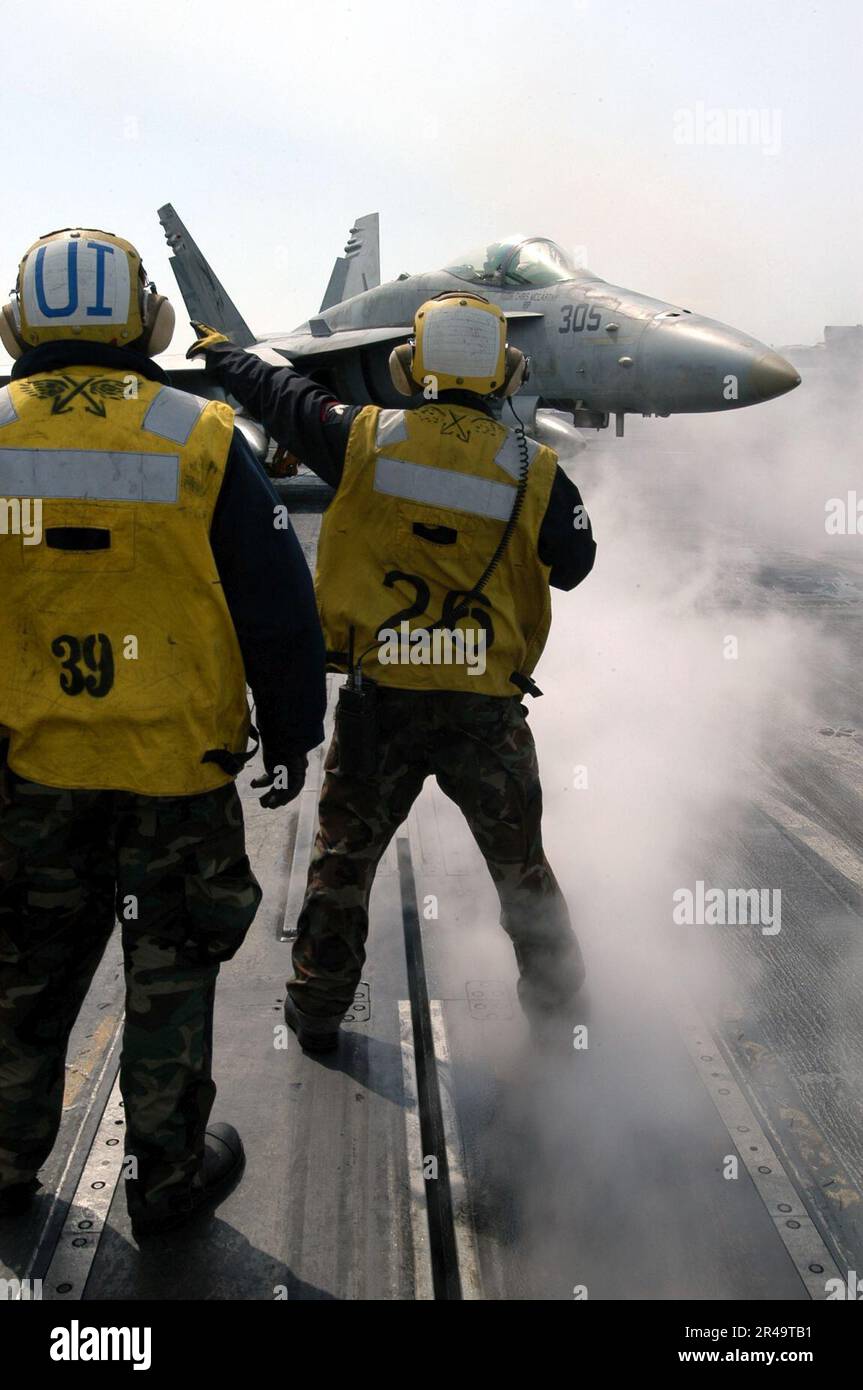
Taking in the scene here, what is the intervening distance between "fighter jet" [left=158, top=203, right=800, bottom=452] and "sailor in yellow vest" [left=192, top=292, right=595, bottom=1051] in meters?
6.16

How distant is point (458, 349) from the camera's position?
2.78m

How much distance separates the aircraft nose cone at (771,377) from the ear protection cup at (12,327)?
7142 millimetres

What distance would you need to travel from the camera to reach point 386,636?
113 inches

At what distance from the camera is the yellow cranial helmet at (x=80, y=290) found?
207 cm

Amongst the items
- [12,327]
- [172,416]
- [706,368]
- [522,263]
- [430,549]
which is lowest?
[430,549]

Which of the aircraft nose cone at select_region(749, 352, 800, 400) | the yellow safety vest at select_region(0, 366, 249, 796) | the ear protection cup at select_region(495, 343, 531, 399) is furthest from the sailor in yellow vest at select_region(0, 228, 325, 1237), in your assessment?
the aircraft nose cone at select_region(749, 352, 800, 400)

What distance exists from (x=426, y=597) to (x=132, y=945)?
3.84ft

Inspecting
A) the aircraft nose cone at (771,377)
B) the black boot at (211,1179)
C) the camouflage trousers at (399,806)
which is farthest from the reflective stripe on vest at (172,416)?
the aircraft nose cone at (771,377)

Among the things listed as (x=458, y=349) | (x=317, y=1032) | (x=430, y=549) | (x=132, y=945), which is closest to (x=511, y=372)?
(x=458, y=349)

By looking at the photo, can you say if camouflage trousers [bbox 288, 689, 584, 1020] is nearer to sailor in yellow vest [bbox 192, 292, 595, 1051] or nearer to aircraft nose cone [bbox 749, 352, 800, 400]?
sailor in yellow vest [bbox 192, 292, 595, 1051]

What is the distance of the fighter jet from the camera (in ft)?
28.0

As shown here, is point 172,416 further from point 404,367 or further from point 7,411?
point 404,367
